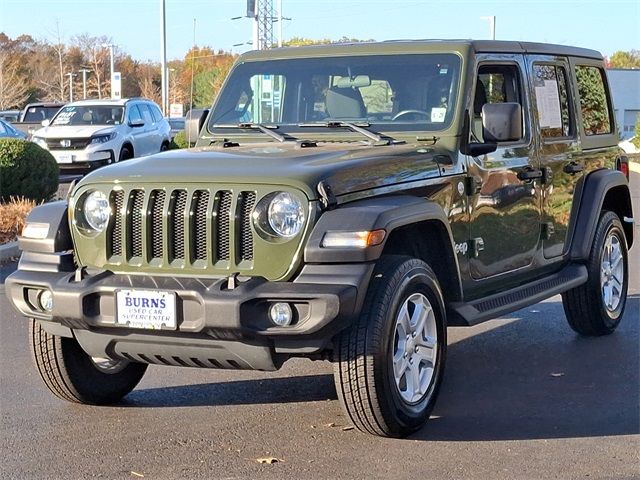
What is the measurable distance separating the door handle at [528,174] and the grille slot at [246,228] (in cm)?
224

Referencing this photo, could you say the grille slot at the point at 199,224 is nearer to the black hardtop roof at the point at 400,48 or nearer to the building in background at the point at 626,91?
the black hardtop roof at the point at 400,48

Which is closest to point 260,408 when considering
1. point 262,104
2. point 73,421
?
point 73,421

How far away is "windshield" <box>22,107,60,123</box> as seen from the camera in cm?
2859

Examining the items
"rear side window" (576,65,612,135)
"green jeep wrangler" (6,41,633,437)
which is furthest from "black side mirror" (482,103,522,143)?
"rear side window" (576,65,612,135)

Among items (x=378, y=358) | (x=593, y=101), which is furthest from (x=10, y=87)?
(x=378, y=358)

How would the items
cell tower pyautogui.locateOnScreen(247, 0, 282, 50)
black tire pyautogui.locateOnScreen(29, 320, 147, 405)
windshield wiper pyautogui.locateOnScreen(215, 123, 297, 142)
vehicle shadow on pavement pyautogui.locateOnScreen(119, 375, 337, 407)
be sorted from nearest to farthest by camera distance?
1. black tire pyautogui.locateOnScreen(29, 320, 147, 405)
2. vehicle shadow on pavement pyautogui.locateOnScreen(119, 375, 337, 407)
3. windshield wiper pyautogui.locateOnScreen(215, 123, 297, 142)
4. cell tower pyautogui.locateOnScreen(247, 0, 282, 50)

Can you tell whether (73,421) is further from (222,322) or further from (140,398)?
(222,322)

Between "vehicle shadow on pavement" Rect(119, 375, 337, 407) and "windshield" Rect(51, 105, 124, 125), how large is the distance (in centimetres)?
1682

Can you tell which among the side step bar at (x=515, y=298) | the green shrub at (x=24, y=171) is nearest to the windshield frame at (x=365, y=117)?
the side step bar at (x=515, y=298)

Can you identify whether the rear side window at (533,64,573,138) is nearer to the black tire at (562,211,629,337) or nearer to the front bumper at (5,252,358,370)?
the black tire at (562,211,629,337)

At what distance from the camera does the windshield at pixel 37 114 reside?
2859 centimetres

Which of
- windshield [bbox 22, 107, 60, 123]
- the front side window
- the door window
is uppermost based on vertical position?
the front side window

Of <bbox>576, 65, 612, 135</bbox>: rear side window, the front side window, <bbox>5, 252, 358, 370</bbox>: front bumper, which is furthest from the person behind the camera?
<bbox>576, 65, 612, 135</bbox>: rear side window

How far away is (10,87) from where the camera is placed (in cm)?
5362
